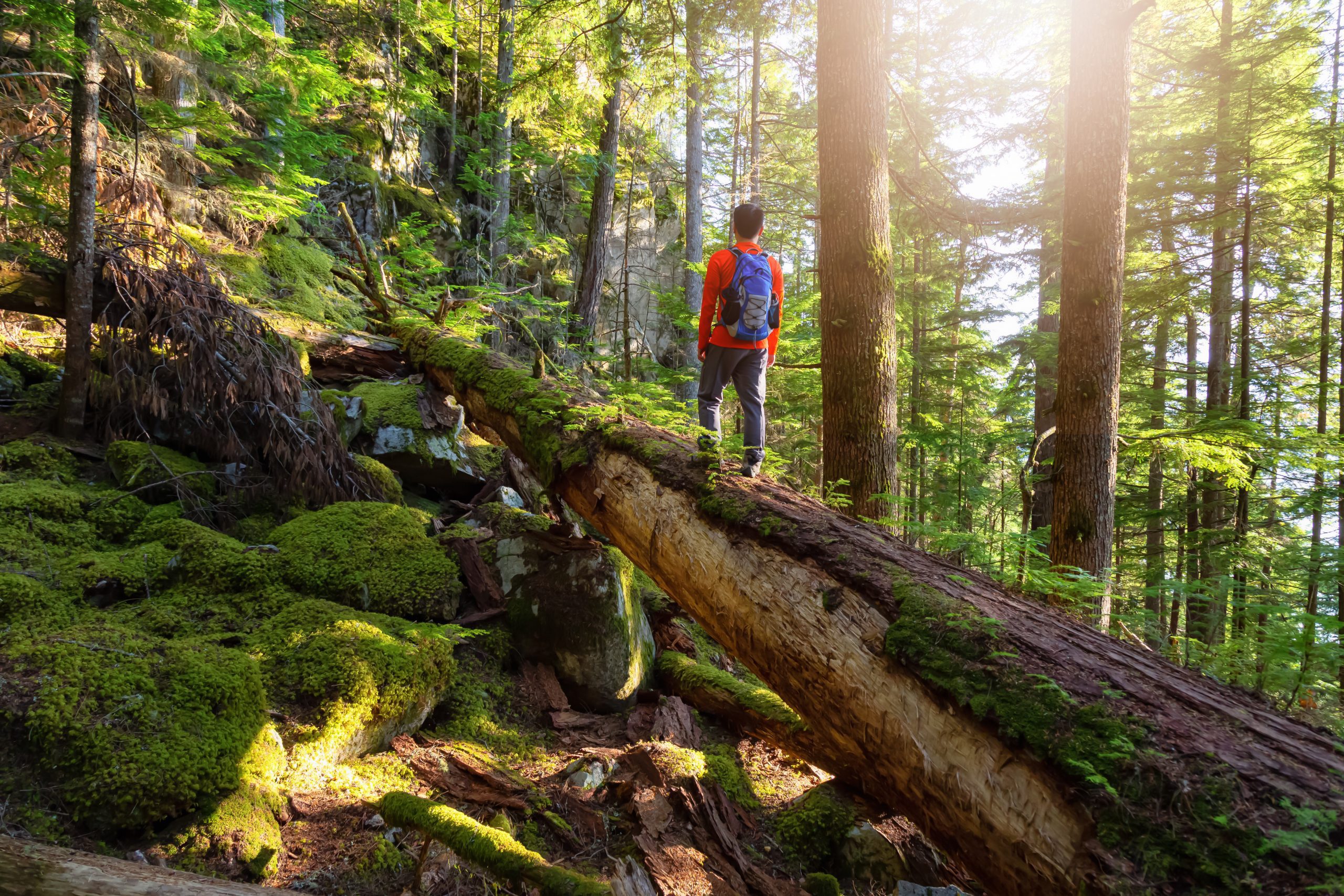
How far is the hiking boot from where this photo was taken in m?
3.83

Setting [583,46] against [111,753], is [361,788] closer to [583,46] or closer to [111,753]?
[111,753]

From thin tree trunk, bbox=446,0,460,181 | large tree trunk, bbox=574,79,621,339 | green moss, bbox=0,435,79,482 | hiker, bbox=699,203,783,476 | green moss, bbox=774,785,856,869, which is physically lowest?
green moss, bbox=774,785,856,869

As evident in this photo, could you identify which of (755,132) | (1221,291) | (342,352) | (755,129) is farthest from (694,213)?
(1221,291)

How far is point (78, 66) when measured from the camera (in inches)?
175

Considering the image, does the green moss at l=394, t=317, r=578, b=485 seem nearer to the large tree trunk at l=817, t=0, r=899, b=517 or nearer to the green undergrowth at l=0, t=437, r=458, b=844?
the green undergrowth at l=0, t=437, r=458, b=844

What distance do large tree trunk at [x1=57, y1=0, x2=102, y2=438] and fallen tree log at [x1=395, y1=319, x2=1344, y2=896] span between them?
16.4 ft

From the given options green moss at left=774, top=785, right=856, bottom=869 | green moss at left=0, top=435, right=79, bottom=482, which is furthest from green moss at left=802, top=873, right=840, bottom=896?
green moss at left=0, top=435, right=79, bottom=482

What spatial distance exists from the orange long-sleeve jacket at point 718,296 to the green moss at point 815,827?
335 centimetres

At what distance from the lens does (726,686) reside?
5.11 metres

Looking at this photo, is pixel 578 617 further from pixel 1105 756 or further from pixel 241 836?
pixel 1105 756

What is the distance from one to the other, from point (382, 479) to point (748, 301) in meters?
4.21

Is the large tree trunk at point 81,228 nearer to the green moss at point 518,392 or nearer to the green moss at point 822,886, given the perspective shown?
the green moss at point 518,392

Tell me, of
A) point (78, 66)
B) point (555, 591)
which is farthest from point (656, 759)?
point (78, 66)

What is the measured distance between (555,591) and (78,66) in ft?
18.3
